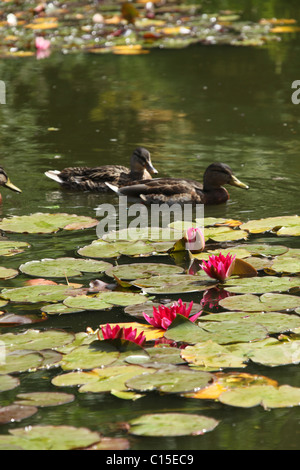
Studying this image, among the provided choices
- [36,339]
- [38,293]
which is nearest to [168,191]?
[38,293]

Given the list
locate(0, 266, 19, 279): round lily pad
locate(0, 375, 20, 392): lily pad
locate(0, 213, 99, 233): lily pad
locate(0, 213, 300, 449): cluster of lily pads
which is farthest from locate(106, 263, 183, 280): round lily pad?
locate(0, 375, 20, 392): lily pad

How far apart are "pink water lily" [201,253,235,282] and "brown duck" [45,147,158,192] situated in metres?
3.08

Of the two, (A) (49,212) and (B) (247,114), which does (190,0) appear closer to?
(B) (247,114)

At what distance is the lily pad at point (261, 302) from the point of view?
180 inches

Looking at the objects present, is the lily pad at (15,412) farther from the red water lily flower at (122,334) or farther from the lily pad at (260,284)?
the lily pad at (260,284)

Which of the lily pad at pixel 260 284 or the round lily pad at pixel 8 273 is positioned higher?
the lily pad at pixel 260 284

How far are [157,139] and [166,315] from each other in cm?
553

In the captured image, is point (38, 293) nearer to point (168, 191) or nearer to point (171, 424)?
point (171, 424)

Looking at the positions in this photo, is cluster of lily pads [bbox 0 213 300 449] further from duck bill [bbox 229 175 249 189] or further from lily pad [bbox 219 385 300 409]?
duck bill [bbox 229 175 249 189]

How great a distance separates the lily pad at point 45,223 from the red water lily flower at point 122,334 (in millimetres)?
2448

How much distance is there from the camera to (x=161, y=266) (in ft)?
17.7

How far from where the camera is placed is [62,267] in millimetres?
5441

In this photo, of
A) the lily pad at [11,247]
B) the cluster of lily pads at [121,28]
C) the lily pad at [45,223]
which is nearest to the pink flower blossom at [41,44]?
the cluster of lily pads at [121,28]

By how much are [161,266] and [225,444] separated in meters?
2.23
